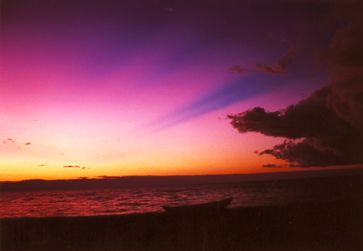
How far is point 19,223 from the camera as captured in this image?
14.3 ft

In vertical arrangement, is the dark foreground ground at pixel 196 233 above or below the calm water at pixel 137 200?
below

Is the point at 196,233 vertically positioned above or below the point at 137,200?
below

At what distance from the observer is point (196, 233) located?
12.6 ft

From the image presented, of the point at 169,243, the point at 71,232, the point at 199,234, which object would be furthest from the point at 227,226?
the point at 71,232

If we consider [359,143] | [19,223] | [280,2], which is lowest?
[19,223]

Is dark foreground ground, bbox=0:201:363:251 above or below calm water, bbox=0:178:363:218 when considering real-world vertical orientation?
below

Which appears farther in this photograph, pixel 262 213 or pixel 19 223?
pixel 262 213

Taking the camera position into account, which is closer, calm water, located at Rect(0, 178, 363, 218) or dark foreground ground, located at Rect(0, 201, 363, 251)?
dark foreground ground, located at Rect(0, 201, 363, 251)

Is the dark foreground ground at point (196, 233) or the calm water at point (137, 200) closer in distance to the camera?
the dark foreground ground at point (196, 233)

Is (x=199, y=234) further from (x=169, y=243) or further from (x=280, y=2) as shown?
(x=280, y=2)

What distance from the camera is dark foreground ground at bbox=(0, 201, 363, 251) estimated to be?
11.8ft

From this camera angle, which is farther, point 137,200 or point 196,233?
point 137,200

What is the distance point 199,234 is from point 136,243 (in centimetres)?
65

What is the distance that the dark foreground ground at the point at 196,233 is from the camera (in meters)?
3.61
